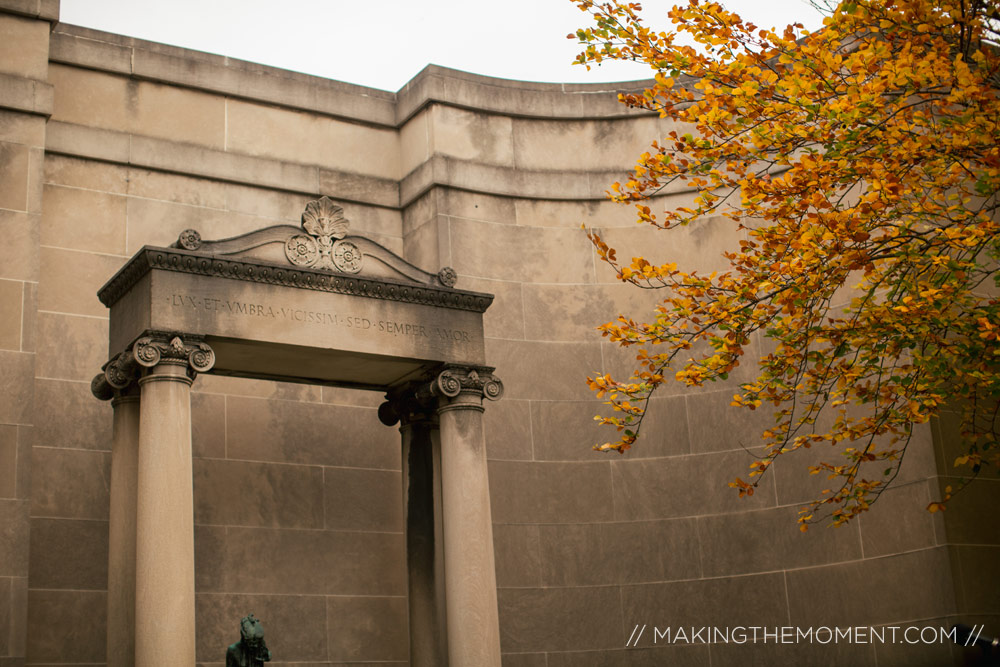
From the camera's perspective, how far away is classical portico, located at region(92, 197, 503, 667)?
14.1 metres

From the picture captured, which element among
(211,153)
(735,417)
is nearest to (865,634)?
(735,417)

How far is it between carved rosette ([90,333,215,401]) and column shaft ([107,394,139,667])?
0.34 metres

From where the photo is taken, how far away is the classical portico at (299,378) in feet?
46.2

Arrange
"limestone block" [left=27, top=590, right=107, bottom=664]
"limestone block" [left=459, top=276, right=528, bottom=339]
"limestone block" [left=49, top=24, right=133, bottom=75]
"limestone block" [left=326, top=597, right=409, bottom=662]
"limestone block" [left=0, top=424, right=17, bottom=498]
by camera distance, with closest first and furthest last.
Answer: "limestone block" [left=0, top=424, right=17, bottom=498]
"limestone block" [left=27, top=590, right=107, bottom=664]
"limestone block" [left=326, top=597, right=409, bottom=662]
"limestone block" [left=49, top=24, right=133, bottom=75]
"limestone block" [left=459, top=276, right=528, bottom=339]

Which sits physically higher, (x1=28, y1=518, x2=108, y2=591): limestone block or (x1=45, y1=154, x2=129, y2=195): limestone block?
(x1=45, y1=154, x2=129, y2=195): limestone block

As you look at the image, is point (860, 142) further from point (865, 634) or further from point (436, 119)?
point (436, 119)

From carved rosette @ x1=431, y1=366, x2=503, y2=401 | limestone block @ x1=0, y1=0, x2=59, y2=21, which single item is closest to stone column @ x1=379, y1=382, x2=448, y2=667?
carved rosette @ x1=431, y1=366, x2=503, y2=401

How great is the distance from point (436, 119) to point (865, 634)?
11044 millimetres

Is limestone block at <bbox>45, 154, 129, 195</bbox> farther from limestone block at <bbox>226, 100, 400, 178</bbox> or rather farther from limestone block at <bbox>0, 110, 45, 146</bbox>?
limestone block at <bbox>226, 100, 400, 178</bbox>

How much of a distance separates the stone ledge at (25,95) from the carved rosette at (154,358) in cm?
468

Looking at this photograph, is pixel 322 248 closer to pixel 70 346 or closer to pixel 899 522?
pixel 70 346

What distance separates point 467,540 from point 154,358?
4.69 m

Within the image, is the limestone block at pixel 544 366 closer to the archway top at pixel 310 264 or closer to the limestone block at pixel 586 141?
the limestone block at pixel 586 141

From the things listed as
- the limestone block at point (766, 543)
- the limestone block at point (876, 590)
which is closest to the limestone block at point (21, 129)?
the limestone block at point (766, 543)
